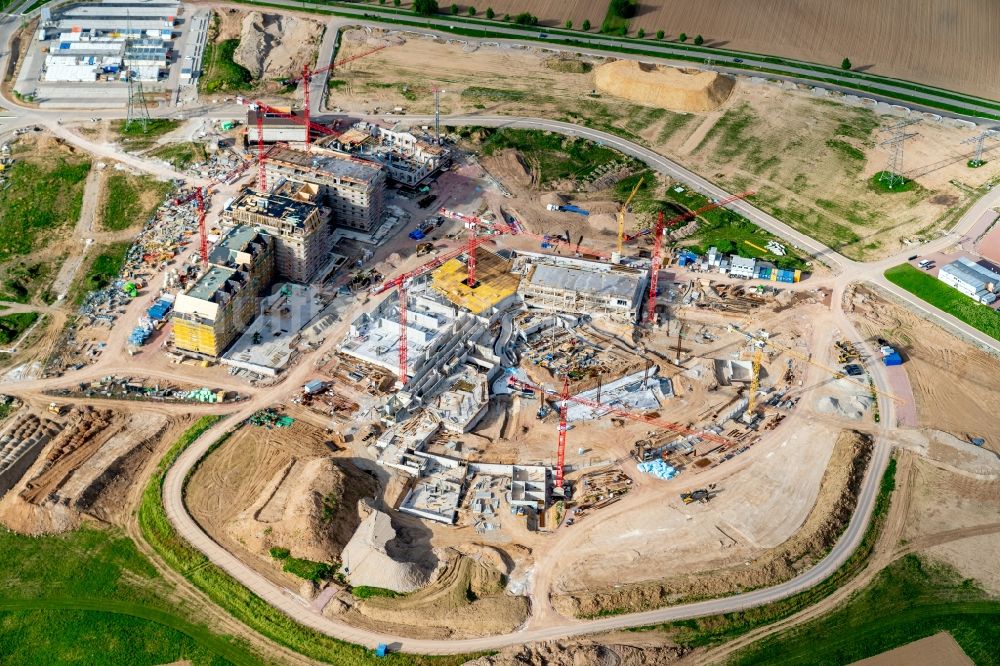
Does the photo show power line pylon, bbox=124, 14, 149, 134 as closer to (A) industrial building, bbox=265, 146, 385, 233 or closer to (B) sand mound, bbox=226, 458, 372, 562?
(A) industrial building, bbox=265, 146, 385, 233

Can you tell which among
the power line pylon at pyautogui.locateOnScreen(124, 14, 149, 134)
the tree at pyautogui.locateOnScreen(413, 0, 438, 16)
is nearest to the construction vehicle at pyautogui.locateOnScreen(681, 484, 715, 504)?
the power line pylon at pyautogui.locateOnScreen(124, 14, 149, 134)

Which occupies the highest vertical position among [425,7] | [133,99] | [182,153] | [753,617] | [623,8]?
[623,8]

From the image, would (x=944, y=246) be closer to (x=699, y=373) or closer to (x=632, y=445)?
(x=699, y=373)

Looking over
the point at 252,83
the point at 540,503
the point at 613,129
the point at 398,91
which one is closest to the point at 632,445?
the point at 540,503

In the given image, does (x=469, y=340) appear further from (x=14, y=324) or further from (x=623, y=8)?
(x=623, y=8)

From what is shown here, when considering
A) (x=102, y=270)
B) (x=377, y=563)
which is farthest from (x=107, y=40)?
(x=377, y=563)

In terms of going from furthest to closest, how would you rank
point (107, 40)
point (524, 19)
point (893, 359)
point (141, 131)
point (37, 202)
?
point (524, 19) < point (107, 40) < point (141, 131) < point (37, 202) < point (893, 359)

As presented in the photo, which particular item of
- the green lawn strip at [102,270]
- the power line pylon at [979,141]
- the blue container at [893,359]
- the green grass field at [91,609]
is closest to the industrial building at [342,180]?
the green lawn strip at [102,270]
